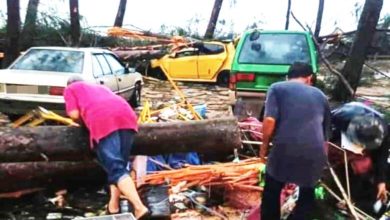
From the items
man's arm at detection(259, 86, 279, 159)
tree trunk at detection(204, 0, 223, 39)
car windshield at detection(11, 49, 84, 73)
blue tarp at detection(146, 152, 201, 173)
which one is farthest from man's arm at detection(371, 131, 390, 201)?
tree trunk at detection(204, 0, 223, 39)

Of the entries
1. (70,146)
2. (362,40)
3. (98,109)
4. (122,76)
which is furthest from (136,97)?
(98,109)

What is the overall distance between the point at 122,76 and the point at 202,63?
23.7ft

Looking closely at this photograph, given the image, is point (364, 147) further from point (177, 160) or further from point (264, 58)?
point (264, 58)

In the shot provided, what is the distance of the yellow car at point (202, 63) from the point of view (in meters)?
18.7

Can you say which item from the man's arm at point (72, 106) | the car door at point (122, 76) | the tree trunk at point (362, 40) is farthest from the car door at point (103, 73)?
the tree trunk at point (362, 40)

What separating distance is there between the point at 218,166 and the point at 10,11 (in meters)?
9.38

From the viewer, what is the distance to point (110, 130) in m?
5.09

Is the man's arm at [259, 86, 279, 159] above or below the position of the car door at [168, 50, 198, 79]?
above

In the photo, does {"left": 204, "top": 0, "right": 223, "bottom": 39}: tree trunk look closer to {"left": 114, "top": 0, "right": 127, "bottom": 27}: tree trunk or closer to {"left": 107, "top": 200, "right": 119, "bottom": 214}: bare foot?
{"left": 114, "top": 0, "right": 127, "bottom": 27}: tree trunk

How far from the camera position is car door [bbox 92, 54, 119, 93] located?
10.3m

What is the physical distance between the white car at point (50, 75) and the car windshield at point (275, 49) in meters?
2.72

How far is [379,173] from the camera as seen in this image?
Answer: 4980 millimetres

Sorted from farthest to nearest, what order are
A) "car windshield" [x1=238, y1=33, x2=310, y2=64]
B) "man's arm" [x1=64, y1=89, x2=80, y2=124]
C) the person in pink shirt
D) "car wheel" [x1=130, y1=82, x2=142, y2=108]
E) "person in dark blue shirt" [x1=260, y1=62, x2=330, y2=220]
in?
1. "car wheel" [x1=130, y1=82, x2=142, y2=108]
2. "car windshield" [x1=238, y1=33, x2=310, y2=64]
3. "man's arm" [x1=64, y1=89, x2=80, y2=124]
4. the person in pink shirt
5. "person in dark blue shirt" [x1=260, y1=62, x2=330, y2=220]

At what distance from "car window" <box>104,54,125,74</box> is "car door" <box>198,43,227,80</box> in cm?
683
